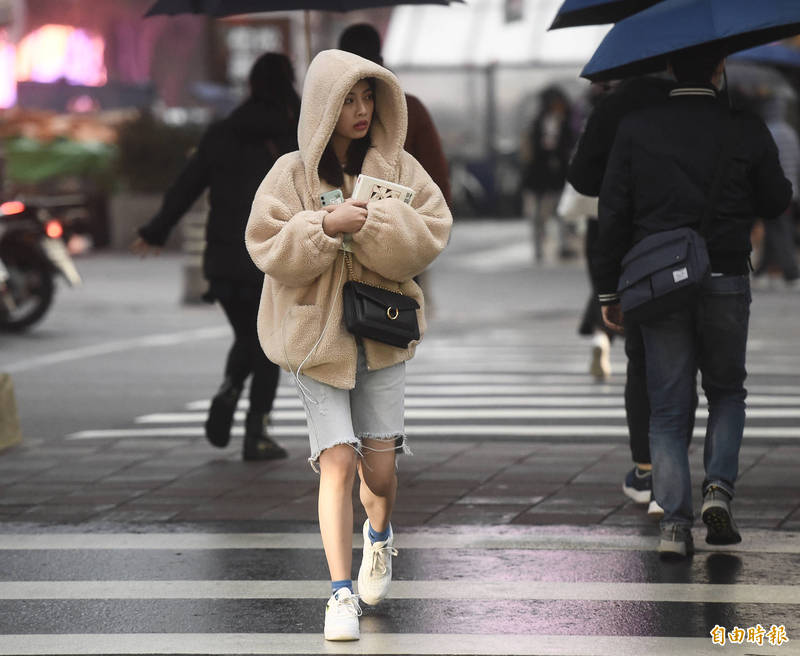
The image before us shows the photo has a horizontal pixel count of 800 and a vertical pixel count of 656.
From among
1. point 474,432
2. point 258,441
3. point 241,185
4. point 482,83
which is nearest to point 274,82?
point 241,185

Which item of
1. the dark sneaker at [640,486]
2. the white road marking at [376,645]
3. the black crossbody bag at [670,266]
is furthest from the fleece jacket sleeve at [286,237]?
the dark sneaker at [640,486]

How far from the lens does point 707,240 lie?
19.2 feet

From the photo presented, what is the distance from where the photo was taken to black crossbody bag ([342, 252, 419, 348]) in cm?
507

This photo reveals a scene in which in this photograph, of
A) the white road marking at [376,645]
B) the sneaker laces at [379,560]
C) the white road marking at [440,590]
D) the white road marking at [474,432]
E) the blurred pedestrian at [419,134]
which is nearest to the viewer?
the white road marking at [376,645]

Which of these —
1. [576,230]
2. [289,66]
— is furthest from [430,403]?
[576,230]

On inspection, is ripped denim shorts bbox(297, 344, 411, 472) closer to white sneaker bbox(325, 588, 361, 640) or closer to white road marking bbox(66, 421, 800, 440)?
white sneaker bbox(325, 588, 361, 640)

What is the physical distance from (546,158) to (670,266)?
49.4ft

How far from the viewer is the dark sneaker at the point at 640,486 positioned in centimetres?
693

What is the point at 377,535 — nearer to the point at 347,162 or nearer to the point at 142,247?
the point at 347,162

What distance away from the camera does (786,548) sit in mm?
6129

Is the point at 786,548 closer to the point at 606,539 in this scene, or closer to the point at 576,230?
the point at 606,539

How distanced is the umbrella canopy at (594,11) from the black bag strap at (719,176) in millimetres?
1232

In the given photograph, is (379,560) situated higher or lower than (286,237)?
lower

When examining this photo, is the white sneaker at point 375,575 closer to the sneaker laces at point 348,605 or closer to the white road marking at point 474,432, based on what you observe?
the sneaker laces at point 348,605
